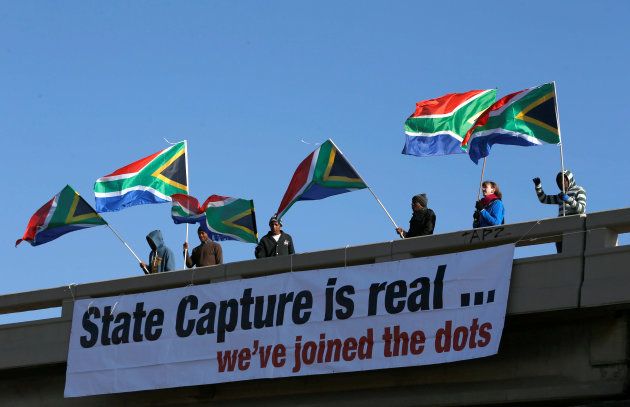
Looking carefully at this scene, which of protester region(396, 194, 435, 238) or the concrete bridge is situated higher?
protester region(396, 194, 435, 238)

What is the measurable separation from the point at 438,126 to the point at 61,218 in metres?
6.39

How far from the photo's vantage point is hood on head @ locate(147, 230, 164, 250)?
20.2m

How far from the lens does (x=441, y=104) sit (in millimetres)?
18859

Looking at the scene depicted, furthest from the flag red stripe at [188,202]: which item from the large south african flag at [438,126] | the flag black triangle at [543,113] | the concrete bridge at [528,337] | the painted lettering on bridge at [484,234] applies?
the painted lettering on bridge at [484,234]

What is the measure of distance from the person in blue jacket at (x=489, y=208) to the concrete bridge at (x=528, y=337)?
57 centimetres

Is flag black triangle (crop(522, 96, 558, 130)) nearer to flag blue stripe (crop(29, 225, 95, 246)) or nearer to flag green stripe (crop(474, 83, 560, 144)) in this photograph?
flag green stripe (crop(474, 83, 560, 144))

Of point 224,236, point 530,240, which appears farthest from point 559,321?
point 224,236

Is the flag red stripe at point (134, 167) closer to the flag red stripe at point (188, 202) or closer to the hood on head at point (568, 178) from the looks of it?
the flag red stripe at point (188, 202)

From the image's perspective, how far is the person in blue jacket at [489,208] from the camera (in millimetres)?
16438

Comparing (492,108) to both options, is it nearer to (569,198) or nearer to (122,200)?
(569,198)

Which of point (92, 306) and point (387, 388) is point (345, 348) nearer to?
point (387, 388)

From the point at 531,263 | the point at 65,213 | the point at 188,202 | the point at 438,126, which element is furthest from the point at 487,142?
the point at 65,213

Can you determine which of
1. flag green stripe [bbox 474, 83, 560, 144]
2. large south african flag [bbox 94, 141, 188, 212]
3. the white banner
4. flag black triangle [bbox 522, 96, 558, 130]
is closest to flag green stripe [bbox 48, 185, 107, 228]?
large south african flag [bbox 94, 141, 188, 212]

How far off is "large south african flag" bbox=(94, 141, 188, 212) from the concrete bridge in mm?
3586
